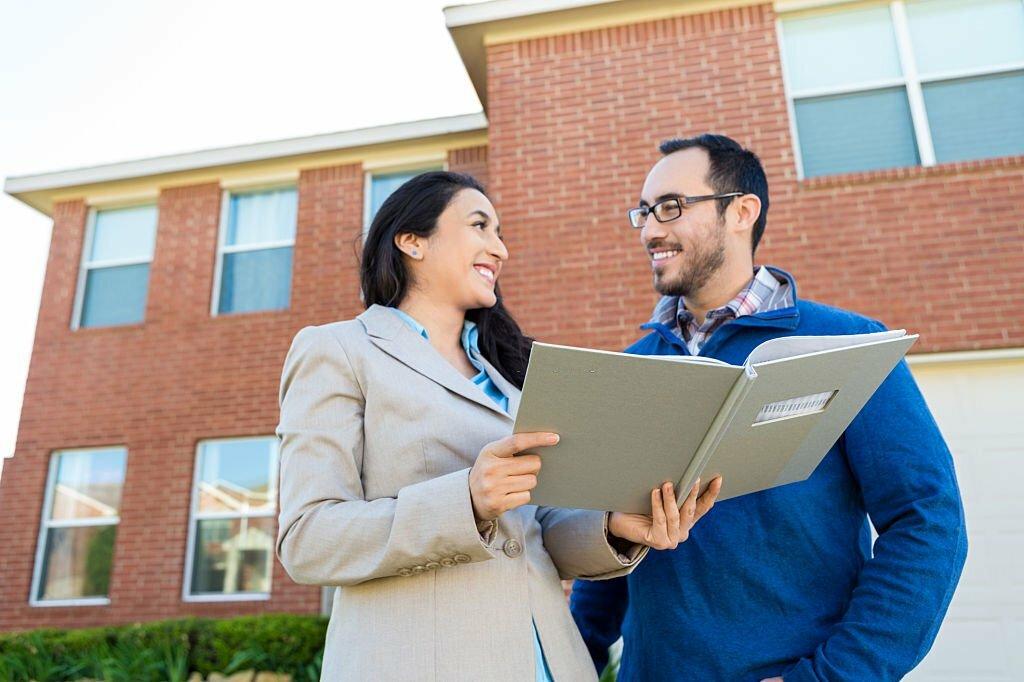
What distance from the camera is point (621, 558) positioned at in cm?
192

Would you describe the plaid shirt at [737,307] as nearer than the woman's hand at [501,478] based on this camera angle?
No

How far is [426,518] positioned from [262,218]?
9.15 meters

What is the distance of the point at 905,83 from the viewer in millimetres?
7117

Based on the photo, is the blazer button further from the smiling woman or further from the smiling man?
the smiling man

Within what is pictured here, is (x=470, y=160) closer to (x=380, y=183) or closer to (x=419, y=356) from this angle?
(x=380, y=183)

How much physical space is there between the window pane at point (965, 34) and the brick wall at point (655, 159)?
47.9 inches

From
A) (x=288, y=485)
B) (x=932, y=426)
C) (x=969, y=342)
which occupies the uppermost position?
(x=969, y=342)

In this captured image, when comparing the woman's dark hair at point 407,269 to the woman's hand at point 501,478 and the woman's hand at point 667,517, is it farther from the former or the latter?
the woman's hand at point 501,478

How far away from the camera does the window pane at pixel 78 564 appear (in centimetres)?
904

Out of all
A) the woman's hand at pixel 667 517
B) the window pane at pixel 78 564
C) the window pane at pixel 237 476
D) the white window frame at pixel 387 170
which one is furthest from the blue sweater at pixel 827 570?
the window pane at pixel 78 564

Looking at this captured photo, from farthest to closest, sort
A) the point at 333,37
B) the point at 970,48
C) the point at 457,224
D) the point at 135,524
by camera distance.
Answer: the point at 333,37 → the point at 135,524 → the point at 970,48 → the point at 457,224

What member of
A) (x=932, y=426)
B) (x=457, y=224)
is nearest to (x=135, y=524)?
(x=457, y=224)

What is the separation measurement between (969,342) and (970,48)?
293cm

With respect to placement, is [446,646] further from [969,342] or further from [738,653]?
[969,342]
